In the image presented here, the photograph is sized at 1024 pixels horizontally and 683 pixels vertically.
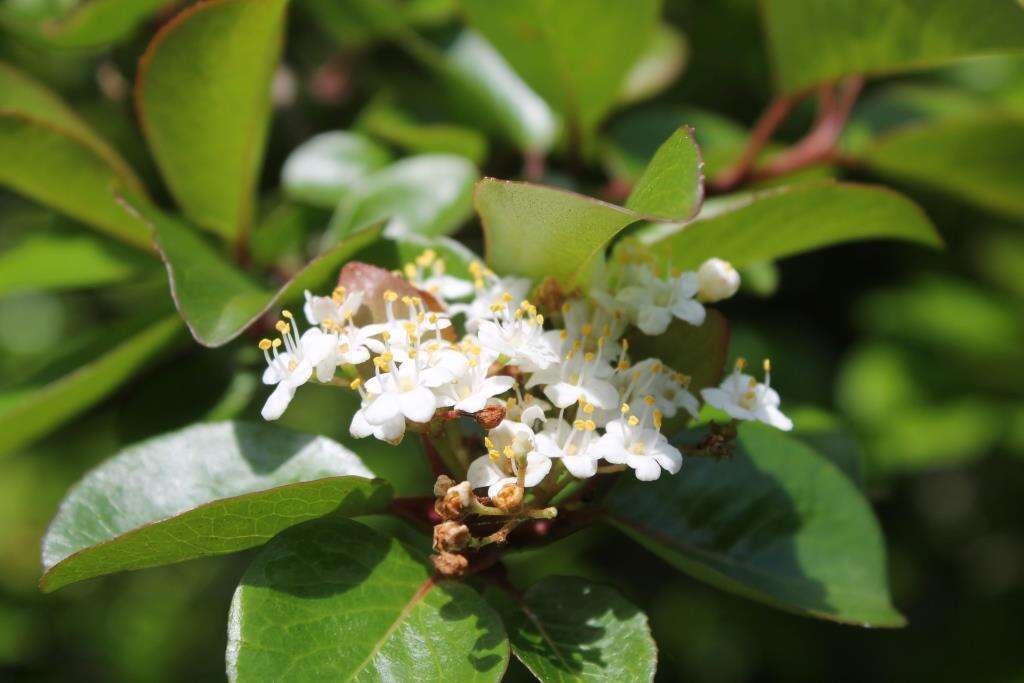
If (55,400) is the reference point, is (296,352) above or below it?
above

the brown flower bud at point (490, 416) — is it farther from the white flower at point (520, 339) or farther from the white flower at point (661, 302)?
the white flower at point (661, 302)

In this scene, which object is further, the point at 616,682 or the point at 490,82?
the point at 490,82

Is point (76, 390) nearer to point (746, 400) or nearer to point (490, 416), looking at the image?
point (490, 416)

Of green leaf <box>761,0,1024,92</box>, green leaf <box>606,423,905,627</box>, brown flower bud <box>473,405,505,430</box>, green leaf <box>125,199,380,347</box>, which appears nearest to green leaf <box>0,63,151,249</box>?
green leaf <box>125,199,380,347</box>

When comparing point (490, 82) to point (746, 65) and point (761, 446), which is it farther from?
point (761, 446)

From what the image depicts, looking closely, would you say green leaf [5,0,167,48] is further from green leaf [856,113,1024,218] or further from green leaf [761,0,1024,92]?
green leaf [856,113,1024,218]

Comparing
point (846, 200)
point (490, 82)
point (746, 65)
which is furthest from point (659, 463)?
point (746, 65)
